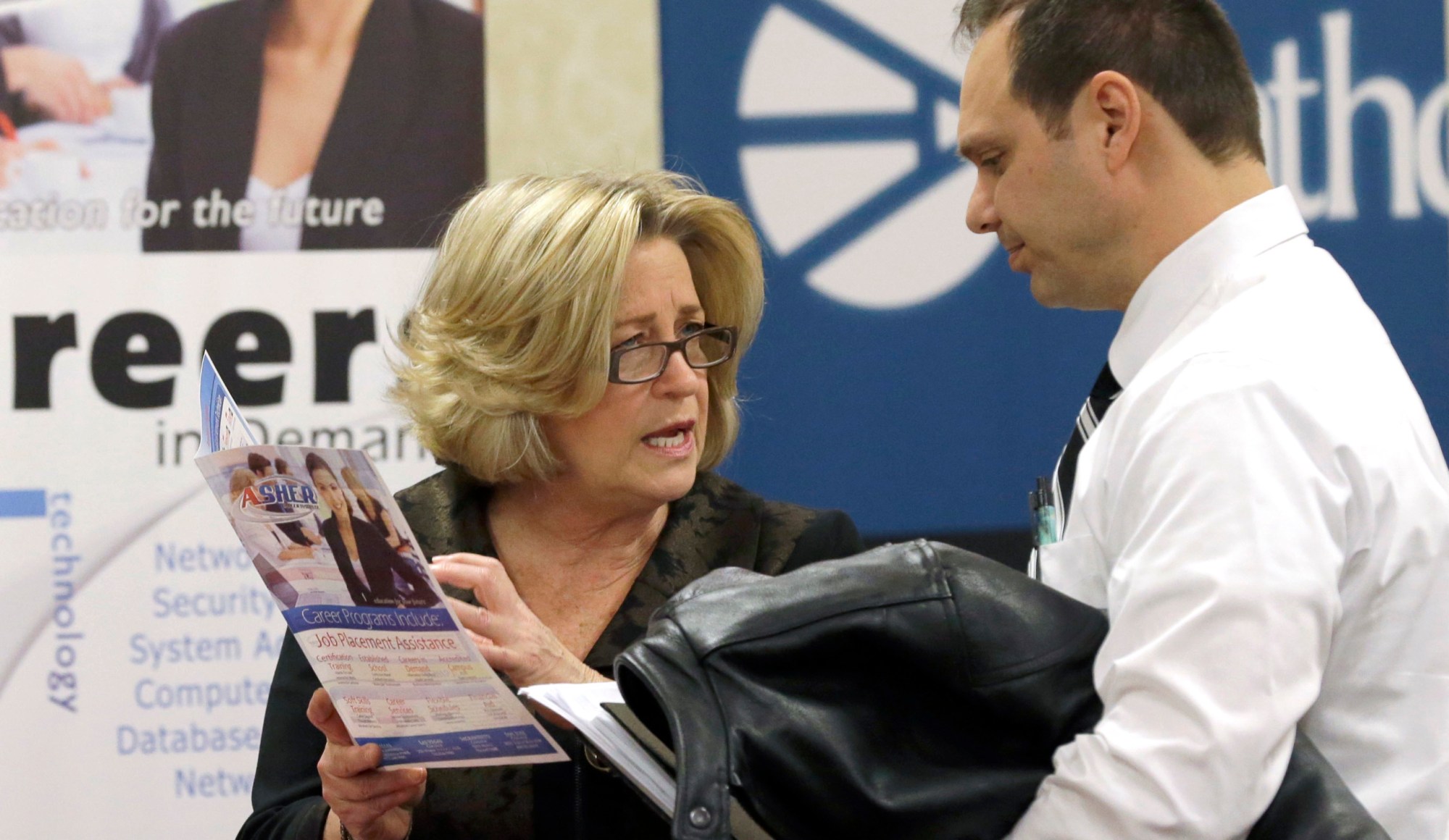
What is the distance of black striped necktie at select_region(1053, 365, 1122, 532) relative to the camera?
1.62 m

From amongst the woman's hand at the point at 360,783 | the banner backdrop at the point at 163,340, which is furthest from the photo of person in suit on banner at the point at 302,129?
the woman's hand at the point at 360,783

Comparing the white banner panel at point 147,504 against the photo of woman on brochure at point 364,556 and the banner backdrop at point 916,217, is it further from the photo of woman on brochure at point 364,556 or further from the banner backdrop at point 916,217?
the photo of woman on brochure at point 364,556

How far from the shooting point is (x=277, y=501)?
142cm

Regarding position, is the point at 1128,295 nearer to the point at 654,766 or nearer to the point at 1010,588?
the point at 1010,588

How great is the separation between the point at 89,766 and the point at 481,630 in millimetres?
2076

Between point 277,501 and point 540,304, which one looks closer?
point 277,501

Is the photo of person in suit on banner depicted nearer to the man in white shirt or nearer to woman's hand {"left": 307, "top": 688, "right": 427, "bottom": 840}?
woman's hand {"left": 307, "top": 688, "right": 427, "bottom": 840}

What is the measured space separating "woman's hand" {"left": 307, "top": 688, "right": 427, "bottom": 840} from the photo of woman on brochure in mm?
283

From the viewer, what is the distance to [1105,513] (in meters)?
1.25

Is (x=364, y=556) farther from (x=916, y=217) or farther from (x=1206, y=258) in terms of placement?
(x=916, y=217)

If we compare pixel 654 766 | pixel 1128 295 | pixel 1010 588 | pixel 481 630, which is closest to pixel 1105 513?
pixel 1010 588

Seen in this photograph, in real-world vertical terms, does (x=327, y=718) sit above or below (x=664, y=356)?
below

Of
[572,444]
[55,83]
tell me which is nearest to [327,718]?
[572,444]

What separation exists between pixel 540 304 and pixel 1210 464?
1.05 meters
